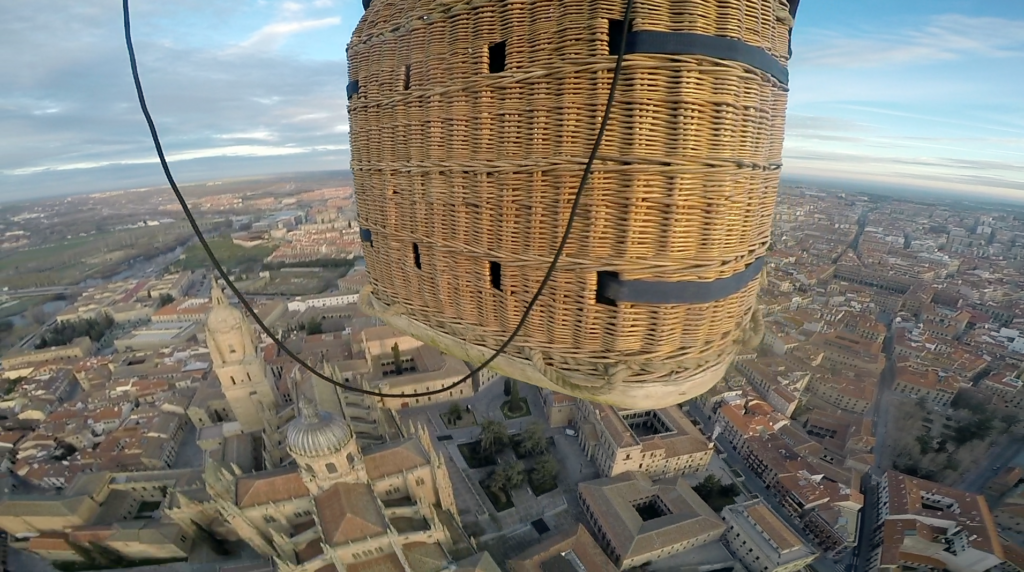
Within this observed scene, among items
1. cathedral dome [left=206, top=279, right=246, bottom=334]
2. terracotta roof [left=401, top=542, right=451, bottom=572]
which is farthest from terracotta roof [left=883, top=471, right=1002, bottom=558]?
cathedral dome [left=206, top=279, right=246, bottom=334]

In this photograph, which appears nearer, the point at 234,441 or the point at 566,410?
the point at 234,441

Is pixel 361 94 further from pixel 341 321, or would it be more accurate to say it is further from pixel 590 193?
pixel 341 321

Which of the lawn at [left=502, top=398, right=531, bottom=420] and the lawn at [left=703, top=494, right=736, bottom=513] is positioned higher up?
the lawn at [left=502, top=398, right=531, bottom=420]

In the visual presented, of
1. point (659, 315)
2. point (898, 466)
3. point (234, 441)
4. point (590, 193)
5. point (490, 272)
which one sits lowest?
point (898, 466)

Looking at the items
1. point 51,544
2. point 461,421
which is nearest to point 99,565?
point 51,544

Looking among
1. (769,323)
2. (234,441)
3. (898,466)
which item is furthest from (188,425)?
(769,323)

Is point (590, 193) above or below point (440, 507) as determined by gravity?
above

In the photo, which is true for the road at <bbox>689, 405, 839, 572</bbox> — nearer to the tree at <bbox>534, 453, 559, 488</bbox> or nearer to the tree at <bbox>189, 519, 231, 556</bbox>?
the tree at <bbox>534, 453, 559, 488</bbox>

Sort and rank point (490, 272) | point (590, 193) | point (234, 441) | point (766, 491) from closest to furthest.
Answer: point (590, 193) → point (490, 272) → point (234, 441) → point (766, 491)
